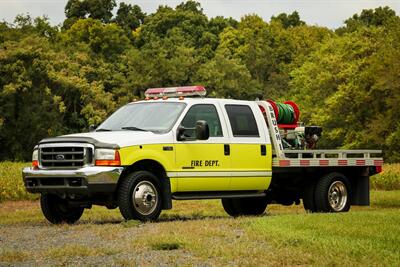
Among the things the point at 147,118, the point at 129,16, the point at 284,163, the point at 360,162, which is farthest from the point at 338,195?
the point at 129,16

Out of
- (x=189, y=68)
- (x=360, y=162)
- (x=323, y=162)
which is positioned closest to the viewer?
(x=323, y=162)

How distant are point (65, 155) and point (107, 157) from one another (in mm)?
820

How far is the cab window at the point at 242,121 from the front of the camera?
16781mm

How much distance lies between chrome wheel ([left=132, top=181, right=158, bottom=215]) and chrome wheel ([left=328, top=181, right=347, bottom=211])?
4.45 m

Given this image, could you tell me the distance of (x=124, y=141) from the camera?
14906 mm

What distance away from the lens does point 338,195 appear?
18.3m

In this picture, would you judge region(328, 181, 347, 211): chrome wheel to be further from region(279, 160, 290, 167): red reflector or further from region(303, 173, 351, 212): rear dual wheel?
region(279, 160, 290, 167): red reflector

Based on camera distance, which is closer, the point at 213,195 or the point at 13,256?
the point at 13,256

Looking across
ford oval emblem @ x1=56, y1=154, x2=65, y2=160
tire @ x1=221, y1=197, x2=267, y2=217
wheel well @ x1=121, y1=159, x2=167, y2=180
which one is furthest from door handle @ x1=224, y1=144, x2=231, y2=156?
ford oval emblem @ x1=56, y1=154, x2=65, y2=160

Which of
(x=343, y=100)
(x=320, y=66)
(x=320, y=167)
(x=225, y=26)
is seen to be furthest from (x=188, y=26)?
(x=320, y=167)

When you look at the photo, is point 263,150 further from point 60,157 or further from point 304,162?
point 60,157

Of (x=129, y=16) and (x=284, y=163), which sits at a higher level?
(x=129, y=16)

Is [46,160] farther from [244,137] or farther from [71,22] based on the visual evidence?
[71,22]

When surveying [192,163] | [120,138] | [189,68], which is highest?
[189,68]
